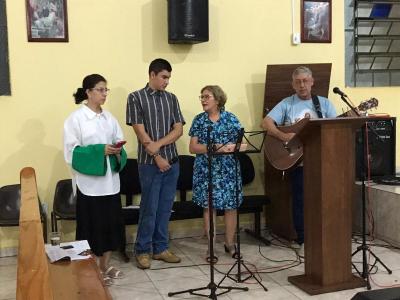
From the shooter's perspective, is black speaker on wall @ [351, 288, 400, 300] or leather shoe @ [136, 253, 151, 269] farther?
leather shoe @ [136, 253, 151, 269]

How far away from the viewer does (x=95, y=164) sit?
10.9ft

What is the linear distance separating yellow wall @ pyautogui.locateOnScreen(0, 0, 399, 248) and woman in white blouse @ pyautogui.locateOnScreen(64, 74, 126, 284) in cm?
102

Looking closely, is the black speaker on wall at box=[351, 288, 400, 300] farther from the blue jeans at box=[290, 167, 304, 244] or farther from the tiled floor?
the blue jeans at box=[290, 167, 304, 244]

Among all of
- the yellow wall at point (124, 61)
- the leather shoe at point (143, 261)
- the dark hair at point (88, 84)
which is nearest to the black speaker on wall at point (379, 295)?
the dark hair at point (88, 84)

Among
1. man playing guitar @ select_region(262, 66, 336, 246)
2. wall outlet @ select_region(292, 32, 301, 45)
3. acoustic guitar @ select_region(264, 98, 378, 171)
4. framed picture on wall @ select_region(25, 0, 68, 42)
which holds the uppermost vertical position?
framed picture on wall @ select_region(25, 0, 68, 42)

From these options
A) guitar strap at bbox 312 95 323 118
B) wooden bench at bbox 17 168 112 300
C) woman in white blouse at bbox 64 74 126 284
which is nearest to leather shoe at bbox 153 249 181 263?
woman in white blouse at bbox 64 74 126 284

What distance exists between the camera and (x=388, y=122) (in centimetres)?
485

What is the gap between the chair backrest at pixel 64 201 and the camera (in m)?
4.16

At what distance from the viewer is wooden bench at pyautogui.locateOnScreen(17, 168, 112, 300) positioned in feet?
4.45

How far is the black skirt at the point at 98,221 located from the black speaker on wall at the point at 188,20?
1.61 m

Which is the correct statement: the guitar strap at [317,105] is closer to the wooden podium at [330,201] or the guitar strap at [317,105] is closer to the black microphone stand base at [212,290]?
the wooden podium at [330,201]

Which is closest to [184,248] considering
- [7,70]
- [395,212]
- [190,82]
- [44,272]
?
[190,82]

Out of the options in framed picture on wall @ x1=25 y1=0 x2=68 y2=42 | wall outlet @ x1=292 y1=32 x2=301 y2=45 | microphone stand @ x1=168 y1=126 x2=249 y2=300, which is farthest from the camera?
wall outlet @ x1=292 y1=32 x2=301 y2=45

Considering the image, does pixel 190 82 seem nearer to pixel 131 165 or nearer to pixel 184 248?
pixel 131 165
